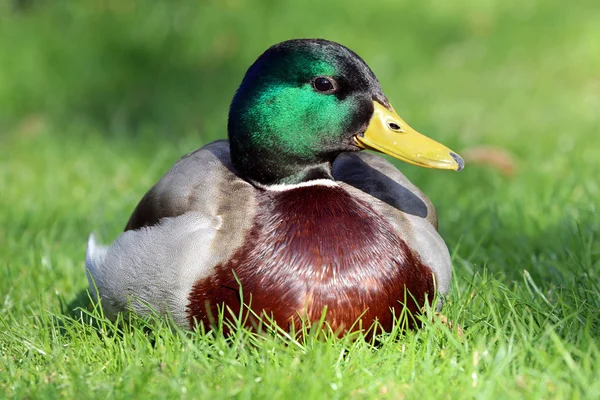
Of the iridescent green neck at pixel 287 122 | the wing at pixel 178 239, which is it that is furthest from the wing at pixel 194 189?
the iridescent green neck at pixel 287 122

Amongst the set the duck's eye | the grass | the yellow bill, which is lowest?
the grass

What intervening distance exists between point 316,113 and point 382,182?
0.44 m

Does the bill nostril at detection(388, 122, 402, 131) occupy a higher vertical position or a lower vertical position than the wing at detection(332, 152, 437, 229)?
higher

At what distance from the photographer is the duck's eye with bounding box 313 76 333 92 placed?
2.83 m

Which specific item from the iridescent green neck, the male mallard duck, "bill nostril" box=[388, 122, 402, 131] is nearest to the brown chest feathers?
the male mallard duck

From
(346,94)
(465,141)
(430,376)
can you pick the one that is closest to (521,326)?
(430,376)

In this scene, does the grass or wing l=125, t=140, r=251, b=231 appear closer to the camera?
the grass

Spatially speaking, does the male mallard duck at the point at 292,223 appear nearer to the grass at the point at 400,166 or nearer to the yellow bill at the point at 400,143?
the yellow bill at the point at 400,143

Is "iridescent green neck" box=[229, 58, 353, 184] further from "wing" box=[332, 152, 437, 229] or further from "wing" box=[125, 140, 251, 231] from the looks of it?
"wing" box=[332, 152, 437, 229]

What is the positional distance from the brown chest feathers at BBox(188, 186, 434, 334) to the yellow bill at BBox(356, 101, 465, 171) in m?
0.22

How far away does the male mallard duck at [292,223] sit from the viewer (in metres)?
2.69

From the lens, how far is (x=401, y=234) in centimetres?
290

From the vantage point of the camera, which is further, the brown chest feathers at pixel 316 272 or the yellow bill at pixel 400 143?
the yellow bill at pixel 400 143

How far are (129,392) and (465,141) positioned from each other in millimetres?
3738
